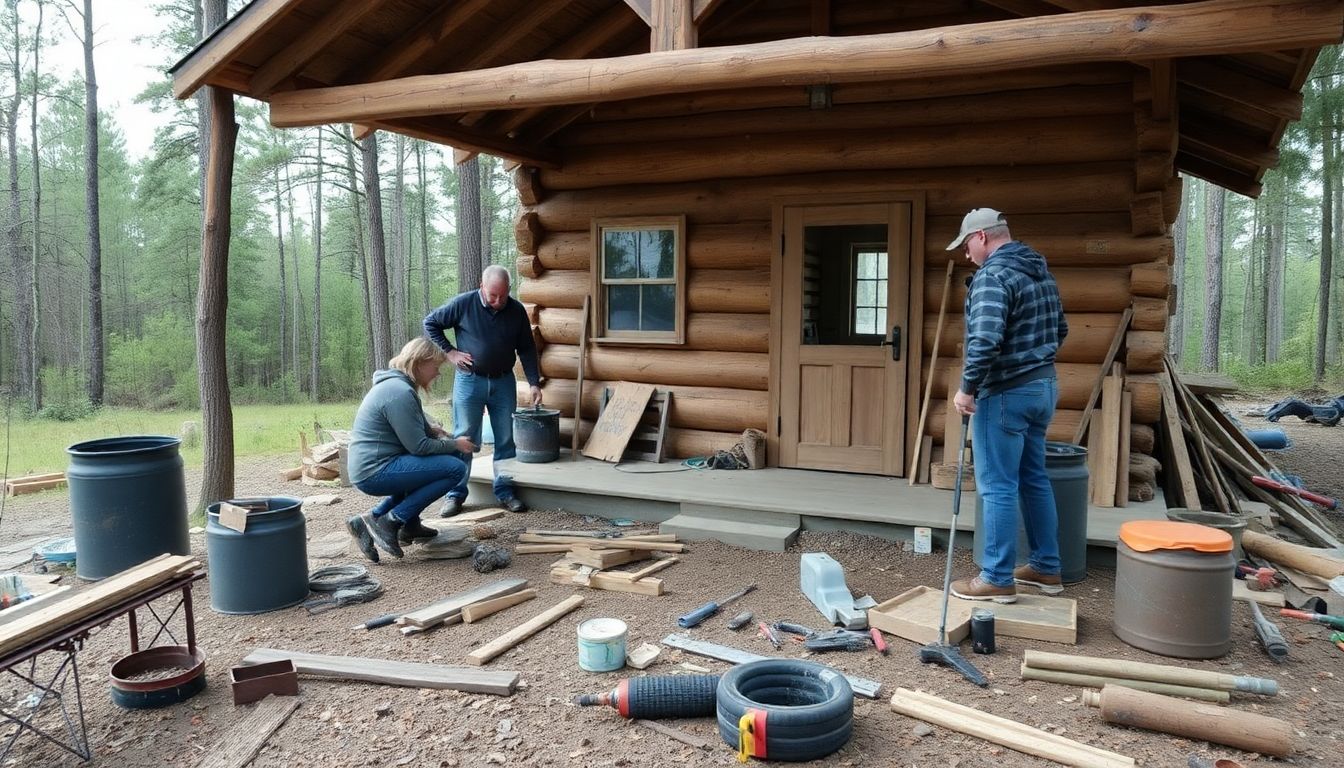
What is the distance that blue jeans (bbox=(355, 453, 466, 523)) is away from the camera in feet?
17.7

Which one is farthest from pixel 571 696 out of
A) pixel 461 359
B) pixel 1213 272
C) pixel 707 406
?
pixel 1213 272

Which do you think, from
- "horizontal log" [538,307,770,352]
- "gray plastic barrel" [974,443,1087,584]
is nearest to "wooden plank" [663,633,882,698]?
"gray plastic barrel" [974,443,1087,584]

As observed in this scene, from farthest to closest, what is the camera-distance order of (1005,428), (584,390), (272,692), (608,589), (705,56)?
(584,390), (608,589), (705,56), (1005,428), (272,692)

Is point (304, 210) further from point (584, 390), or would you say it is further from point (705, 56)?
point (705, 56)

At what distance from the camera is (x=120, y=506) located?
5105mm

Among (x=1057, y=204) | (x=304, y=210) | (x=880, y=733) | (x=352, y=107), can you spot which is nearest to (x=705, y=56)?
(x=352, y=107)

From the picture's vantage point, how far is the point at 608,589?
203 inches

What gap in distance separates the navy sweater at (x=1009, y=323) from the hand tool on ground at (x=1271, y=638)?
1646mm

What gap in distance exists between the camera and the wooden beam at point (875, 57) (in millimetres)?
3852

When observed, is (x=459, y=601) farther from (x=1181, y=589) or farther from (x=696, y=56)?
(x=1181, y=589)

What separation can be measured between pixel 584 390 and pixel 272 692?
4.95 metres

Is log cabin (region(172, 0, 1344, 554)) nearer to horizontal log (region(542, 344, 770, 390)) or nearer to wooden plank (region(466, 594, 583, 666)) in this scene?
horizontal log (region(542, 344, 770, 390))

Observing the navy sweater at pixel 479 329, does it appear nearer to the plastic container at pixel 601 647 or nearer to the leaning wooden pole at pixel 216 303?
the leaning wooden pole at pixel 216 303

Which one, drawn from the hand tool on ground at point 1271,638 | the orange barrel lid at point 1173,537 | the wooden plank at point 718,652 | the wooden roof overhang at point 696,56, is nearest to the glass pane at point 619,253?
the wooden roof overhang at point 696,56
